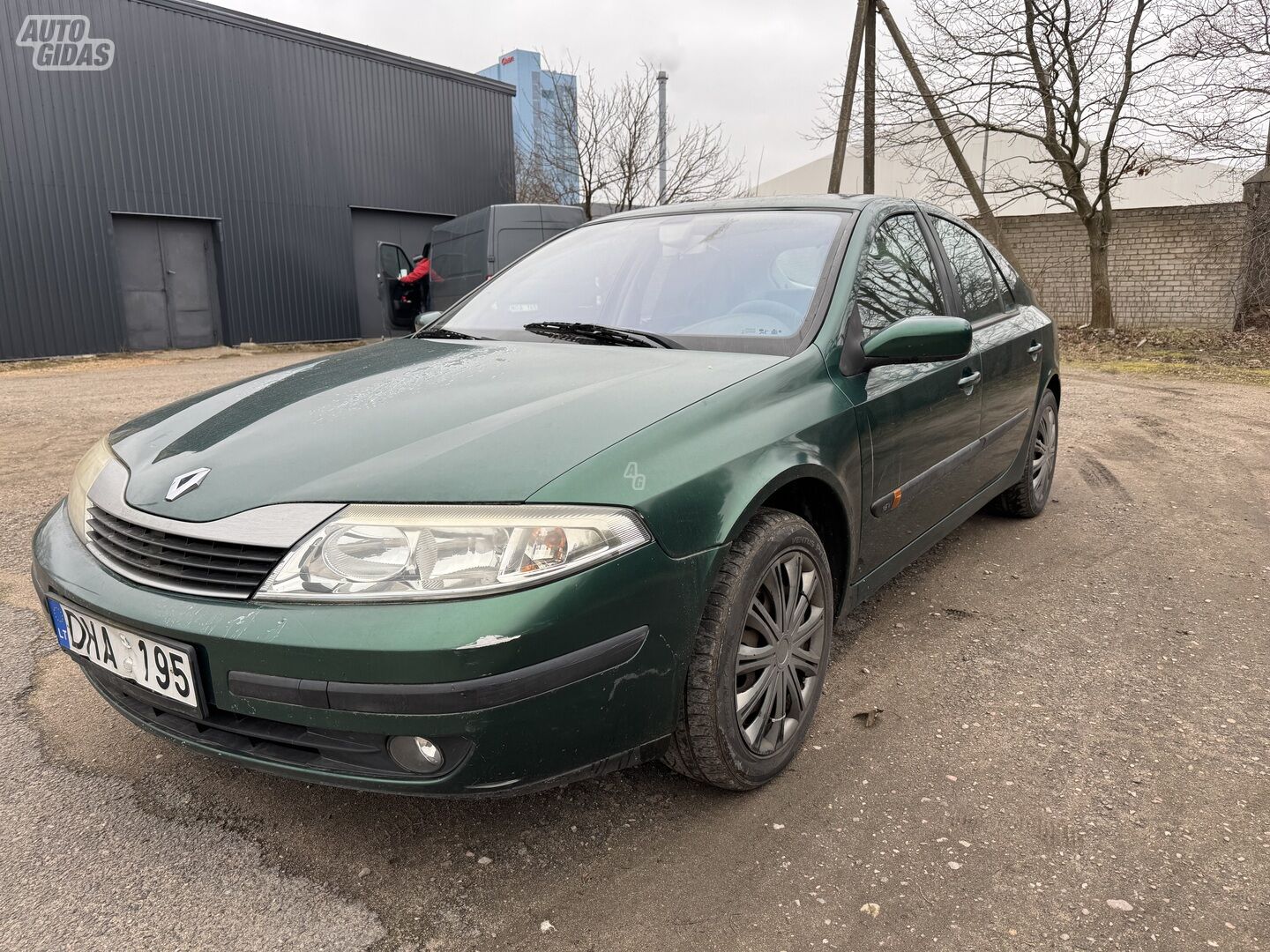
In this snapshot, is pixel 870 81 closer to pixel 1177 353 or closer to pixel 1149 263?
pixel 1149 263

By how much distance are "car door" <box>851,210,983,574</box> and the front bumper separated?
99 centimetres

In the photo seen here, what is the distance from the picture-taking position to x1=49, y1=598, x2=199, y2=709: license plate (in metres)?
1.70

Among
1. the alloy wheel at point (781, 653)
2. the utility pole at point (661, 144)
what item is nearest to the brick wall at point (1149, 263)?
the utility pole at point (661, 144)

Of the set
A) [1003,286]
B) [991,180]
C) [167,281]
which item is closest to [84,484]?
[1003,286]

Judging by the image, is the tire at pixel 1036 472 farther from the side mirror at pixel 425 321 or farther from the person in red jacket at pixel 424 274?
the person in red jacket at pixel 424 274

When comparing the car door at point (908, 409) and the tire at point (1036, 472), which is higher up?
the car door at point (908, 409)

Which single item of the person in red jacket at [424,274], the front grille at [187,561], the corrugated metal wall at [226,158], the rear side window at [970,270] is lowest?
the front grille at [187,561]

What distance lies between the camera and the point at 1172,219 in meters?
15.0

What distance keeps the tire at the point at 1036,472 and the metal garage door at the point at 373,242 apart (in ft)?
48.6

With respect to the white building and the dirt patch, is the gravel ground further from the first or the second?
the dirt patch

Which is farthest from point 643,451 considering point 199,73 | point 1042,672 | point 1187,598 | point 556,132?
point 556,132

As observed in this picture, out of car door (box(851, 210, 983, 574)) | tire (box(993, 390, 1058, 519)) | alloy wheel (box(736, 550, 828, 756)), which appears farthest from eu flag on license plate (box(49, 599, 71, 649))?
tire (box(993, 390, 1058, 519))

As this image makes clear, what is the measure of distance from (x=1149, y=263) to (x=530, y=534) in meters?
17.1

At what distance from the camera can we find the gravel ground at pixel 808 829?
172 centimetres
